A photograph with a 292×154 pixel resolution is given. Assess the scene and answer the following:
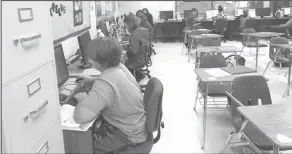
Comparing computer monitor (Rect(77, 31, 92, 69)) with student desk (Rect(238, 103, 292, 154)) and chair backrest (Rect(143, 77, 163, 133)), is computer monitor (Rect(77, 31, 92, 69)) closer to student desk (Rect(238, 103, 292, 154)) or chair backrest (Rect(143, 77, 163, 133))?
chair backrest (Rect(143, 77, 163, 133))

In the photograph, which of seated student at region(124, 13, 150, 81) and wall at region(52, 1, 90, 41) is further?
seated student at region(124, 13, 150, 81)

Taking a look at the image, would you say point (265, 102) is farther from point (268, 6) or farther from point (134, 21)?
point (268, 6)

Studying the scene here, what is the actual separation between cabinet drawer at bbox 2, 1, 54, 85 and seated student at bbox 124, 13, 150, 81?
3.40 metres

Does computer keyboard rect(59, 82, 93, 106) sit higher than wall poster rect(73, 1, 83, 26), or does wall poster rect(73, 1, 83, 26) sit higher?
wall poster rect(73, 1, 83, 26)

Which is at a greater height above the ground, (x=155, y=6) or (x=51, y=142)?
(x=155, y=6)

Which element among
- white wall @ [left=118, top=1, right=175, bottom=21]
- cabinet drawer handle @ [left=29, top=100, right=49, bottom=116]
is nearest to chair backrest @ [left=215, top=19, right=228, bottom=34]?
white wall @ [left=118, top=1, right=175, bottom=21]

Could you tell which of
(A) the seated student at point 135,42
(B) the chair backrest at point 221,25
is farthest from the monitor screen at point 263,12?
(A) the seated student at point 135,42

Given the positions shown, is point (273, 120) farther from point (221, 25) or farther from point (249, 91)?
point (221, 25)

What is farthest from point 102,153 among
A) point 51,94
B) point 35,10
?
point 35,10

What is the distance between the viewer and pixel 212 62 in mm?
3764

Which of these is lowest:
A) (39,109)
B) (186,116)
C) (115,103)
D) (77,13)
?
(186,116)

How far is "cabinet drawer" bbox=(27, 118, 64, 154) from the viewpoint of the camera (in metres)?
1.40

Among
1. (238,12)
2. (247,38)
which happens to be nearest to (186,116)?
(247,38)

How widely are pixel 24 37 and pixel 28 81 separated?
19 cm
